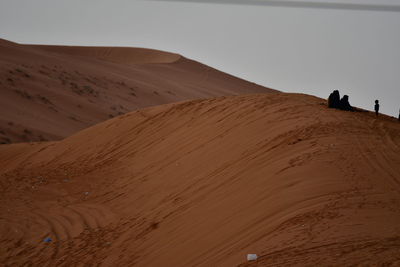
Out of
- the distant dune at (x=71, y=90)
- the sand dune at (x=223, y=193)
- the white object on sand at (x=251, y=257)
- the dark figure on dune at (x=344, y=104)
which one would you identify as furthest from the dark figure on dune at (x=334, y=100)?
the distant dune at (x=71, y=90)

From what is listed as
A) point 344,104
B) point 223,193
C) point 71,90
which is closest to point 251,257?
point 223,193

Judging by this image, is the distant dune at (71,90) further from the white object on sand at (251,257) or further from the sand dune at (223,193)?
the white object on sand at (251,257)

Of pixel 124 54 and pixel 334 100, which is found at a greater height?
pixel 124 54

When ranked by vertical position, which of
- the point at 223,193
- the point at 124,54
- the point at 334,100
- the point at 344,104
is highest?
the point at 124,54

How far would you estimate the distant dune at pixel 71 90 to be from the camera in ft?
85.5

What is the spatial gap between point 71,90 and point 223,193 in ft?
91.2

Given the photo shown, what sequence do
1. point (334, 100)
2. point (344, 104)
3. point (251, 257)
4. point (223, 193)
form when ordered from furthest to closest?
1. point (344, 104)
2. point (334, 100)
3. point (223, 193)
4. point (251, 257)

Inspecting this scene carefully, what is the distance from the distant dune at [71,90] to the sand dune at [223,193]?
10.5 metres

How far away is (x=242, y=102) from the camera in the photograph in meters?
14.3

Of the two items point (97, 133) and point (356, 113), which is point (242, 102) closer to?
point (356, 113)

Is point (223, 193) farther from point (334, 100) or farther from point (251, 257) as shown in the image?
point (334, 100)

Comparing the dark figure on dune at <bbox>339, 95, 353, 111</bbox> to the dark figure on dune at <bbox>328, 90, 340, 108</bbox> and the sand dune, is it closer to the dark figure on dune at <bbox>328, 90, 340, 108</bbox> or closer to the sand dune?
the dark figure on dune at <bbox>328, 90, 340, 108</bbox>

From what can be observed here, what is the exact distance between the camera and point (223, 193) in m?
8.96

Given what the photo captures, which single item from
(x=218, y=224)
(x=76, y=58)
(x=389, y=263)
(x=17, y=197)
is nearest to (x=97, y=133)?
(x=17, y=197)
